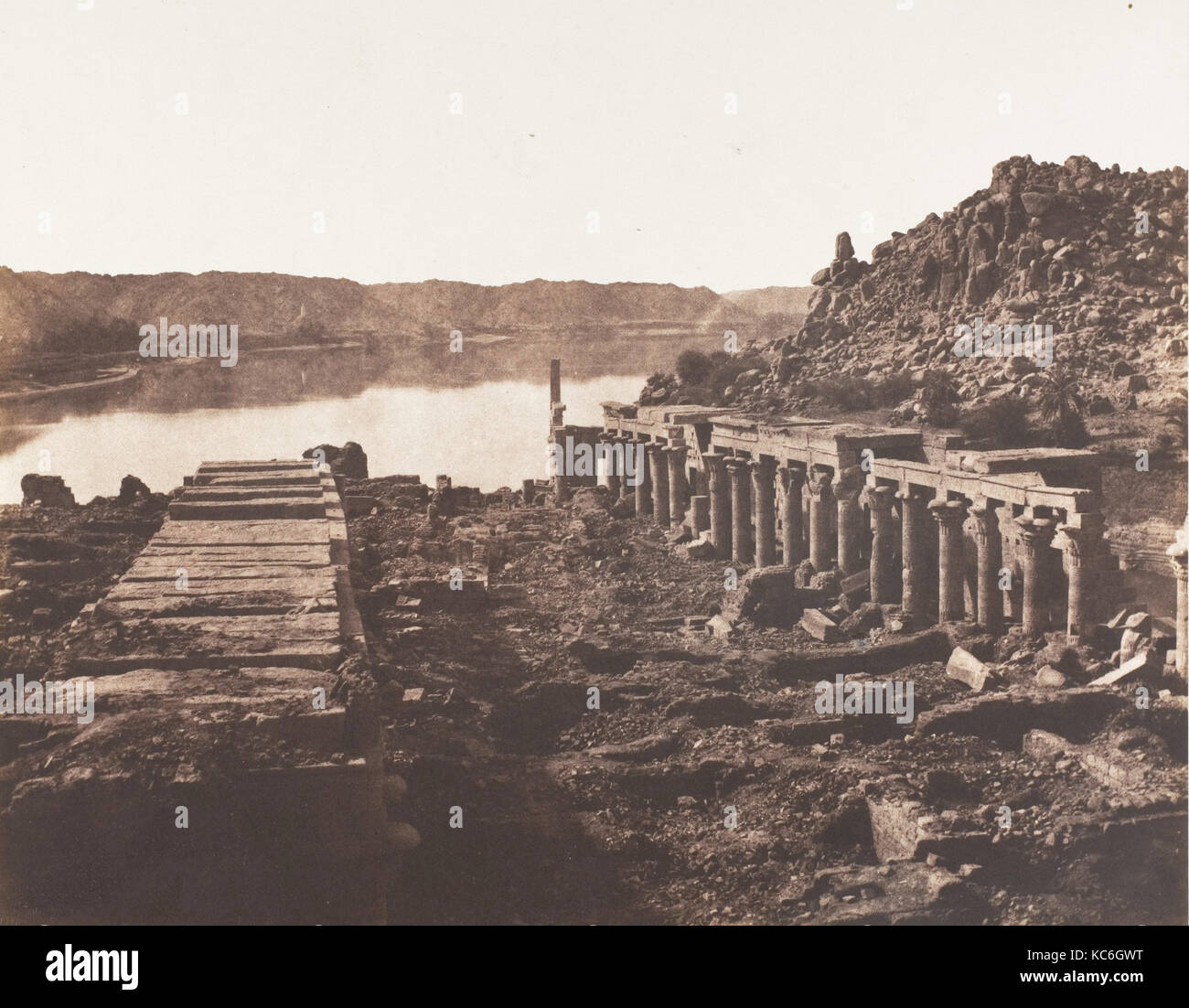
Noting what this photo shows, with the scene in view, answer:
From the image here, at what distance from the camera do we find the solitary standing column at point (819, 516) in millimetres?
28359

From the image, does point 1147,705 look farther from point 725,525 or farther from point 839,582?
point 725,525

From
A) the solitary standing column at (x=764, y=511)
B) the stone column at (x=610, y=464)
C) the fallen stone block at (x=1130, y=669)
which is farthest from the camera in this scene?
the stone column at (x=610, y=464)

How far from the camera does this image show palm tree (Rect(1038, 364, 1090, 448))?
104 feet

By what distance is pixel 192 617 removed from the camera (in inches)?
600

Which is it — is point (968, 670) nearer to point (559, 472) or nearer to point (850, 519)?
point (850, 519)

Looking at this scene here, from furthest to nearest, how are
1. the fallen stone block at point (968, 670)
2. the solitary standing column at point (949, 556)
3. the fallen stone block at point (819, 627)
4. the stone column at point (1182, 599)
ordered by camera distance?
the solitary standing column at point (949, 556), the fallen stone block at point (819, 627), the fallen stone block at point (968, 670), the stone column at point (1182, 599)

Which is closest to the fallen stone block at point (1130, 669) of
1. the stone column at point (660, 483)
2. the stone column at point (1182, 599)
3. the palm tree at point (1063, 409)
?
the stone column at point (1182, 599)

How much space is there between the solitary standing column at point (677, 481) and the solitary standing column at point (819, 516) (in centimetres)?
703

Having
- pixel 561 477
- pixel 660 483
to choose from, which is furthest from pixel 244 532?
pixel 561 477

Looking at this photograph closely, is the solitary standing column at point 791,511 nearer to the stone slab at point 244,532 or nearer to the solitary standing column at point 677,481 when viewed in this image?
the solitary standing column at point 677,481

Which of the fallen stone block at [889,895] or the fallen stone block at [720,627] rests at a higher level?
the fallen stone block at [720,627]

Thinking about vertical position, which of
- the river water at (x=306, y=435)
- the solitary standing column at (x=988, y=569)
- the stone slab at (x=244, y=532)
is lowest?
the solitary standing column at (x=988, y=569)

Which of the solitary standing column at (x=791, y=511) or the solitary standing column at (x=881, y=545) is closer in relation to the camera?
the solitary standing column at (x=881, y=545)
